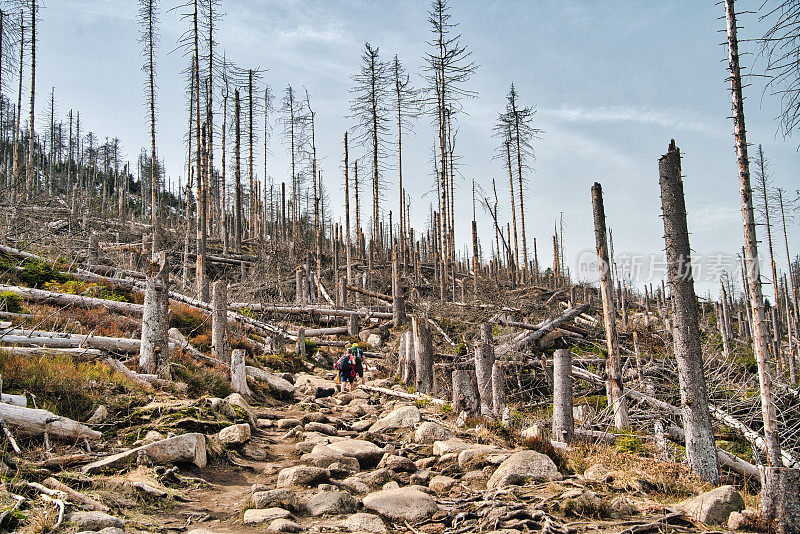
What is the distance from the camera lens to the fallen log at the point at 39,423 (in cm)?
552

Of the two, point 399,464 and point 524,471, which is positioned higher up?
point 524,471

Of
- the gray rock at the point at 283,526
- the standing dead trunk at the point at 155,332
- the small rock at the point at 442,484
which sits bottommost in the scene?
the small rock at the point at 442,484

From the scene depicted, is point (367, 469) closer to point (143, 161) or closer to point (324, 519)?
point (324, 519)

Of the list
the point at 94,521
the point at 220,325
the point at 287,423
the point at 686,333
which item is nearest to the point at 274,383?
the point at 220,325

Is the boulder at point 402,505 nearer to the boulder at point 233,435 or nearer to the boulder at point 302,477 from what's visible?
the boulder at point 302,477

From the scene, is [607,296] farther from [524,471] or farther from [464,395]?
[524,471]

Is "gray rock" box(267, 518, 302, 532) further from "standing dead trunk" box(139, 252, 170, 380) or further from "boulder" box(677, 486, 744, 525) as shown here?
"standing dead trunk" box(139, 252, 170, 380)

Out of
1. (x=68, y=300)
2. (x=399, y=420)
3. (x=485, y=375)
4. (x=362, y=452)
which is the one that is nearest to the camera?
(x=362, y=452)

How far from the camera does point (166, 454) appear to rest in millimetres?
5945

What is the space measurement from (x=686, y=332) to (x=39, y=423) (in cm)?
750

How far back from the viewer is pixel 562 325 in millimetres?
15281

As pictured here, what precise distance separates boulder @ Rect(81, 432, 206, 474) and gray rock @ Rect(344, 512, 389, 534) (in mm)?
2487

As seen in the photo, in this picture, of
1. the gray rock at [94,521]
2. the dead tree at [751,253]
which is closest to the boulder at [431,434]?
the dead tree at [751,253]

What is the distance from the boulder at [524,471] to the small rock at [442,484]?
44cm
